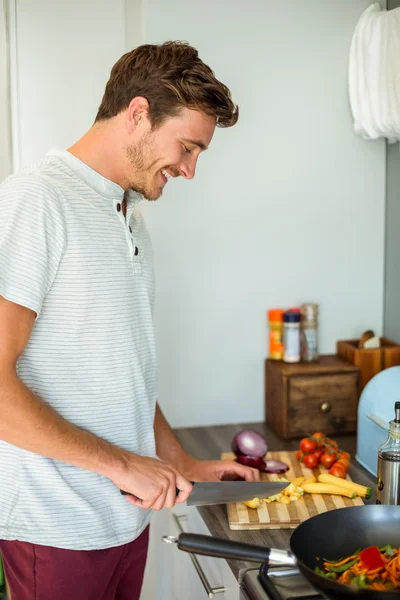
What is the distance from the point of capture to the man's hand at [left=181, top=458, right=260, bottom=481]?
4.58 ft

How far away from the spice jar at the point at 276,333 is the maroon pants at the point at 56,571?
0.91 metres

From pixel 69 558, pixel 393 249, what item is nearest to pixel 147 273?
pixel 69 558

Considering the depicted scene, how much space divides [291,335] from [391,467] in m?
0.76

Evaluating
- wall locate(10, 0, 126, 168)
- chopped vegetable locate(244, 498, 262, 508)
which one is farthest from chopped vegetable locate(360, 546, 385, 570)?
wall locate(10, 0, 126, 168)

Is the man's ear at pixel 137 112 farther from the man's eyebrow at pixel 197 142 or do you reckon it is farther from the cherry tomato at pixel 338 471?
the cherry tomato at pixel 338 471

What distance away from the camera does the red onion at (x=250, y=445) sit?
1603mm

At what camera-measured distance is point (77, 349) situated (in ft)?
3.62

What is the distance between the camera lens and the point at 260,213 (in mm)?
1968

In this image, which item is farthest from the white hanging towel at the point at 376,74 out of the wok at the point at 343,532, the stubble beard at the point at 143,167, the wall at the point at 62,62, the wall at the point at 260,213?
the wok at the point at 343,532

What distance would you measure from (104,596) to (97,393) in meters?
0.36

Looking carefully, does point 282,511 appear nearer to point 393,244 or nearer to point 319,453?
point 319,453

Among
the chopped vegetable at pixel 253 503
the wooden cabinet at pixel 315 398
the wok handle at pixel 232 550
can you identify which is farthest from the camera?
the wooden cabinet at pixel 315 398

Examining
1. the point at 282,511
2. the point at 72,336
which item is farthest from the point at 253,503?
the point at 72,336

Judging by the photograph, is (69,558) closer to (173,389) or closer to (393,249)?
(173,389)
